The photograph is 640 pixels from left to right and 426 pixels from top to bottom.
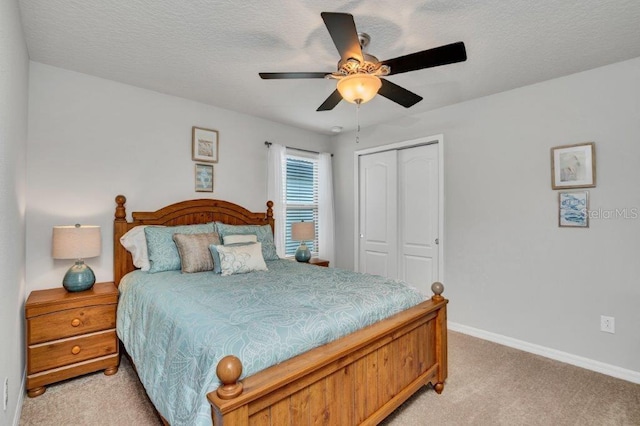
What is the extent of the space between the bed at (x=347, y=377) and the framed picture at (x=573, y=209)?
4.87ft

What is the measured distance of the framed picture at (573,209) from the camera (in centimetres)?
268

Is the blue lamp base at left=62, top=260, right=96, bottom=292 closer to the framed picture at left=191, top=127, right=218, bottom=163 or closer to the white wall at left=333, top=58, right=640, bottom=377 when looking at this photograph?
the framed picture at left=191, top=127, right=218, bottom=163

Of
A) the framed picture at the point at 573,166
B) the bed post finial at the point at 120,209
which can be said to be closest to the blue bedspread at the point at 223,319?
the bed post finial at the point at 120,209

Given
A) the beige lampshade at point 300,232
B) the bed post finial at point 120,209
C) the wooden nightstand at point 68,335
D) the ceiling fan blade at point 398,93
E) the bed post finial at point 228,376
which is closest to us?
the bed post finial at point 228,376

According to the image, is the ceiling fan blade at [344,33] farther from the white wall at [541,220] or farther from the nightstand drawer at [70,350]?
the nightstand drawer at [70,350]

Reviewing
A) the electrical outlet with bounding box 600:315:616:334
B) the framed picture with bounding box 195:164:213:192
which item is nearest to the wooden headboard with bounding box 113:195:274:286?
the framed picture with bounding box 195:164:213:192

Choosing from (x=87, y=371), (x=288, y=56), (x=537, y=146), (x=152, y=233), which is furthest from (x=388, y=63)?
(x=87, y=371)

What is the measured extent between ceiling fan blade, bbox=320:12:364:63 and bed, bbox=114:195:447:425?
5.02ft

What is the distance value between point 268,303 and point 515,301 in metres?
2.59

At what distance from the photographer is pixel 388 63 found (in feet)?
6.10

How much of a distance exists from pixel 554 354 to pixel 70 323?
4.06 m

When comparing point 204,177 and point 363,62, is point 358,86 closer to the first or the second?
point 363,62

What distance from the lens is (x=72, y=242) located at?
2.42 meters

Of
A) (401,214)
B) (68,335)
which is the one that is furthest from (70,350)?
(401,214)
